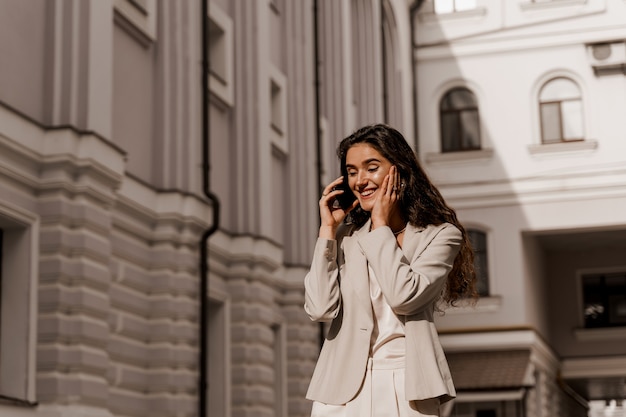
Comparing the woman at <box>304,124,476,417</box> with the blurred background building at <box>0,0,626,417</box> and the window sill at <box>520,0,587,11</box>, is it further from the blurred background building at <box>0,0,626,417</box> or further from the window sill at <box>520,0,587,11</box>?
the window sill at <box>520,0,587,11</box>

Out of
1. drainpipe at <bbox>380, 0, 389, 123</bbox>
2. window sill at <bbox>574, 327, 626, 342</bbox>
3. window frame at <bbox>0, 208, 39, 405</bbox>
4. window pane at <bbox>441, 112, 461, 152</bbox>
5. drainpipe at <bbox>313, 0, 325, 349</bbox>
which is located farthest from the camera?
window sill at <bbox>574, 327, 626, 342</bbox>

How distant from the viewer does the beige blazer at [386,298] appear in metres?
3.97

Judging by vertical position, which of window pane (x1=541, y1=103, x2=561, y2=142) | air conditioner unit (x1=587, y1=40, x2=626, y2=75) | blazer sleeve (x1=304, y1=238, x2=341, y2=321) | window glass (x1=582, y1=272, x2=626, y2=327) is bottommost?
blazer sleeve (x1=304, y1=238, x2=341, y2=321)

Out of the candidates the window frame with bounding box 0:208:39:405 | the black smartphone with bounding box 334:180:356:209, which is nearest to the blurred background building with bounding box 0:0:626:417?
the window frame with bounding box 0:208:39:405

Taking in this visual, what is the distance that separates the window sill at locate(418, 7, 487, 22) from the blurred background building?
0.20 ft

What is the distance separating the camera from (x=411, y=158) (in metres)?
4.19

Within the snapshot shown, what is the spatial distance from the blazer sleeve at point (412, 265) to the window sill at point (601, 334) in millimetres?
31399

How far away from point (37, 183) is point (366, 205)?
749 centimetres

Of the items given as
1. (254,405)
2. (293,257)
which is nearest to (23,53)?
(254,405)

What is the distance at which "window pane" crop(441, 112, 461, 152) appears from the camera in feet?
104

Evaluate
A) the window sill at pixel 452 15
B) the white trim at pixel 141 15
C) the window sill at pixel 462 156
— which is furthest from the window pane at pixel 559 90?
the white trim at pixel 141 15

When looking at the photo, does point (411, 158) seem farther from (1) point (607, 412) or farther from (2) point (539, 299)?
→ (1) point (607, 412)

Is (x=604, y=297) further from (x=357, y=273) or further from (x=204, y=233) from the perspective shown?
(x=357, y=273)

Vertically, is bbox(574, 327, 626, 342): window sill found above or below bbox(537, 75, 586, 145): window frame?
below
